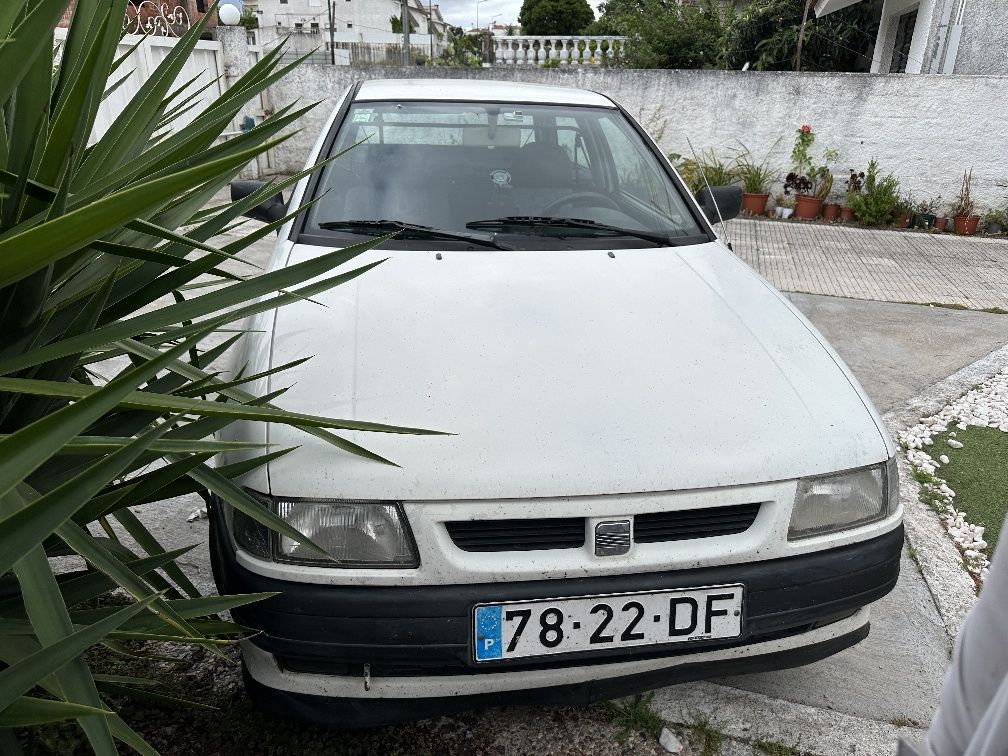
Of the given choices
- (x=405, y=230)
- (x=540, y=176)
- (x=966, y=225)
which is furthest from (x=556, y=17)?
(x=405, y=230)

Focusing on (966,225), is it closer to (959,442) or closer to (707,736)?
(959,442)

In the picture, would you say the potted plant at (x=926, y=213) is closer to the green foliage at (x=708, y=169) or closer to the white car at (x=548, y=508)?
the green foliage at (x=708, y=169)

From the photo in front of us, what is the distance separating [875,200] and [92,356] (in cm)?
Answer: 921

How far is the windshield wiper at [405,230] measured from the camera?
248 cm

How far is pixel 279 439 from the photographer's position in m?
1.62

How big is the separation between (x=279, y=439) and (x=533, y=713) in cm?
97

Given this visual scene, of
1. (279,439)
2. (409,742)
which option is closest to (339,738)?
(409,742)

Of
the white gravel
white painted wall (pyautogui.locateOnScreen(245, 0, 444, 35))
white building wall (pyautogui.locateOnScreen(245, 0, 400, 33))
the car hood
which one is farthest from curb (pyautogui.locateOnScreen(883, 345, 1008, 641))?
white building wall (pyautogui.locateOnScreen(245, 0, 400, 33))

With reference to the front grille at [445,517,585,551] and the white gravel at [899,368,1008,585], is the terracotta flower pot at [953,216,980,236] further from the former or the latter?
the front grille at [445,517,585,551]

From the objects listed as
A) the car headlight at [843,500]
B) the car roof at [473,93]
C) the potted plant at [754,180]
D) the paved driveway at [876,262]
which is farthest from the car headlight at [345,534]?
the potted plant at [754,180]

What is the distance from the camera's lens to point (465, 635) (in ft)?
5.08

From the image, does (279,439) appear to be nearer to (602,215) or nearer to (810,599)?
(810,599)

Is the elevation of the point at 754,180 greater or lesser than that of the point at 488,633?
lesser

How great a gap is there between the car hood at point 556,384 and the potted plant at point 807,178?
780cm
